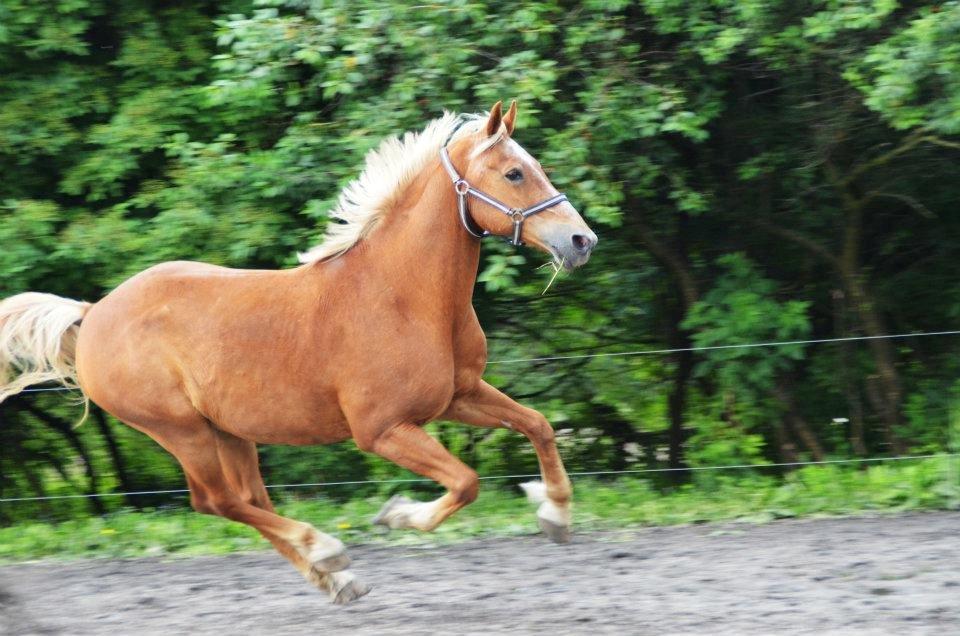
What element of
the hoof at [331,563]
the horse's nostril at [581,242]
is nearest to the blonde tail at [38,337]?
the hoof at [331,563]

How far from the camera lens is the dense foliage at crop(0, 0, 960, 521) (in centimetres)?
670

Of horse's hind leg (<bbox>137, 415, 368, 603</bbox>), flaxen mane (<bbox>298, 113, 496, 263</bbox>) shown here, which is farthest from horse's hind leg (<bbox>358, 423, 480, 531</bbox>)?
flaxen mane (<bbox>298, 113, 496, 263</bbox>)

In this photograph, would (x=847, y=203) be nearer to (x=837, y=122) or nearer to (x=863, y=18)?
(x=837, y=122)

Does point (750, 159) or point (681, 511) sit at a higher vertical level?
point (750, 159)

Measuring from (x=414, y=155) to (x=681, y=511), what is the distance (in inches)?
110

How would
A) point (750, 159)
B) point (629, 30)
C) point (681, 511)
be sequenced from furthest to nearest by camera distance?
point (750, 159), point (629, 30), point (681, 511)

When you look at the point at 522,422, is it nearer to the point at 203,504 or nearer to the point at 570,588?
the point at 570,588

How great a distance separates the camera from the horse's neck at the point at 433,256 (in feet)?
16.0

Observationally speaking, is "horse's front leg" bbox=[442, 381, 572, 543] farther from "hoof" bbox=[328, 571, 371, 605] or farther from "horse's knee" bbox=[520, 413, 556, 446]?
"hoof" bbox=[328, 571, 371, 605]

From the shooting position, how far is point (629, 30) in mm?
7125

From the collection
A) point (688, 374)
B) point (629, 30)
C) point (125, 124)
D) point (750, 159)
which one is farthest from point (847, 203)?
point (125, 124)

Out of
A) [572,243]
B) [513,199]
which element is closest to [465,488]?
[572,243]

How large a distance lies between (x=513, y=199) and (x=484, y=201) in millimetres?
121

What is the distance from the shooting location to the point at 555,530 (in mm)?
5402
